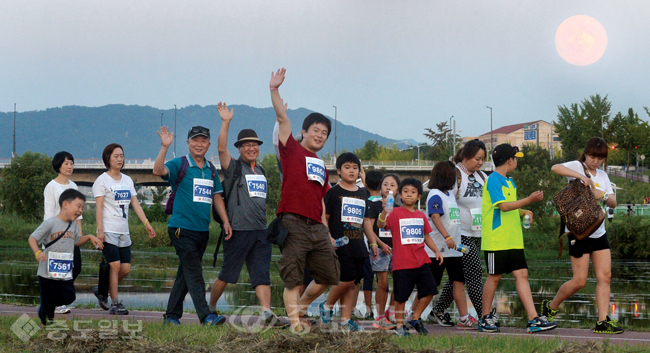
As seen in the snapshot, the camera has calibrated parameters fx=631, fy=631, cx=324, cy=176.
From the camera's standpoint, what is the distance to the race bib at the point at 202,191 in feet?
22.6

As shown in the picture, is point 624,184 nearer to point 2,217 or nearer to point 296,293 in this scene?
point 2,217

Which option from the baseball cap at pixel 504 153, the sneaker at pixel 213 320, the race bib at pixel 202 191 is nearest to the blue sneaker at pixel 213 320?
the sneaker at pixel 213 320

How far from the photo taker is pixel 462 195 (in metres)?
7.84

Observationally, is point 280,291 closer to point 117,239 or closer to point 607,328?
point 117,239

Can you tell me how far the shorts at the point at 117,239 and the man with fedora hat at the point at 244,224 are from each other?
1.91m

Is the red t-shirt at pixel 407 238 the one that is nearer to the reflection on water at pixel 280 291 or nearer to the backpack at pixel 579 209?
the backpack at pixel 579 209

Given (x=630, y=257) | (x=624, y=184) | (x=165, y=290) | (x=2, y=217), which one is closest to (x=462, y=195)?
(x=165, y=290)

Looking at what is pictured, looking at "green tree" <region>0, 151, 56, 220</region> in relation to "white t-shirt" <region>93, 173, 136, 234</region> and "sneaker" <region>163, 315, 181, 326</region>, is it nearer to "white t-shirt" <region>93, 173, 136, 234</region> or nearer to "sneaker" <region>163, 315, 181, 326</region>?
"white t-shirt" <region>93, 173, 136, 234</region>

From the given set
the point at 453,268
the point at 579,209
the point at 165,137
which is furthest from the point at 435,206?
the point at 165,137

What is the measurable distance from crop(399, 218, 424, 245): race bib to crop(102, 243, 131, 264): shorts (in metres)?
3.89

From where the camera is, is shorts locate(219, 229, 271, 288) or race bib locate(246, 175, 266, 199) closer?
shorts locate(219, 229, 271, 288)

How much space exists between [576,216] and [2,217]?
4052cm

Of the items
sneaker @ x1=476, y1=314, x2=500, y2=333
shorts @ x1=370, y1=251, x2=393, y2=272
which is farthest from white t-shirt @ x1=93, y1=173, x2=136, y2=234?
sneaker @ x1=476, y1=314, x2=500, y2=333

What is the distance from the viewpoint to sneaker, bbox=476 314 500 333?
6.79 metres
